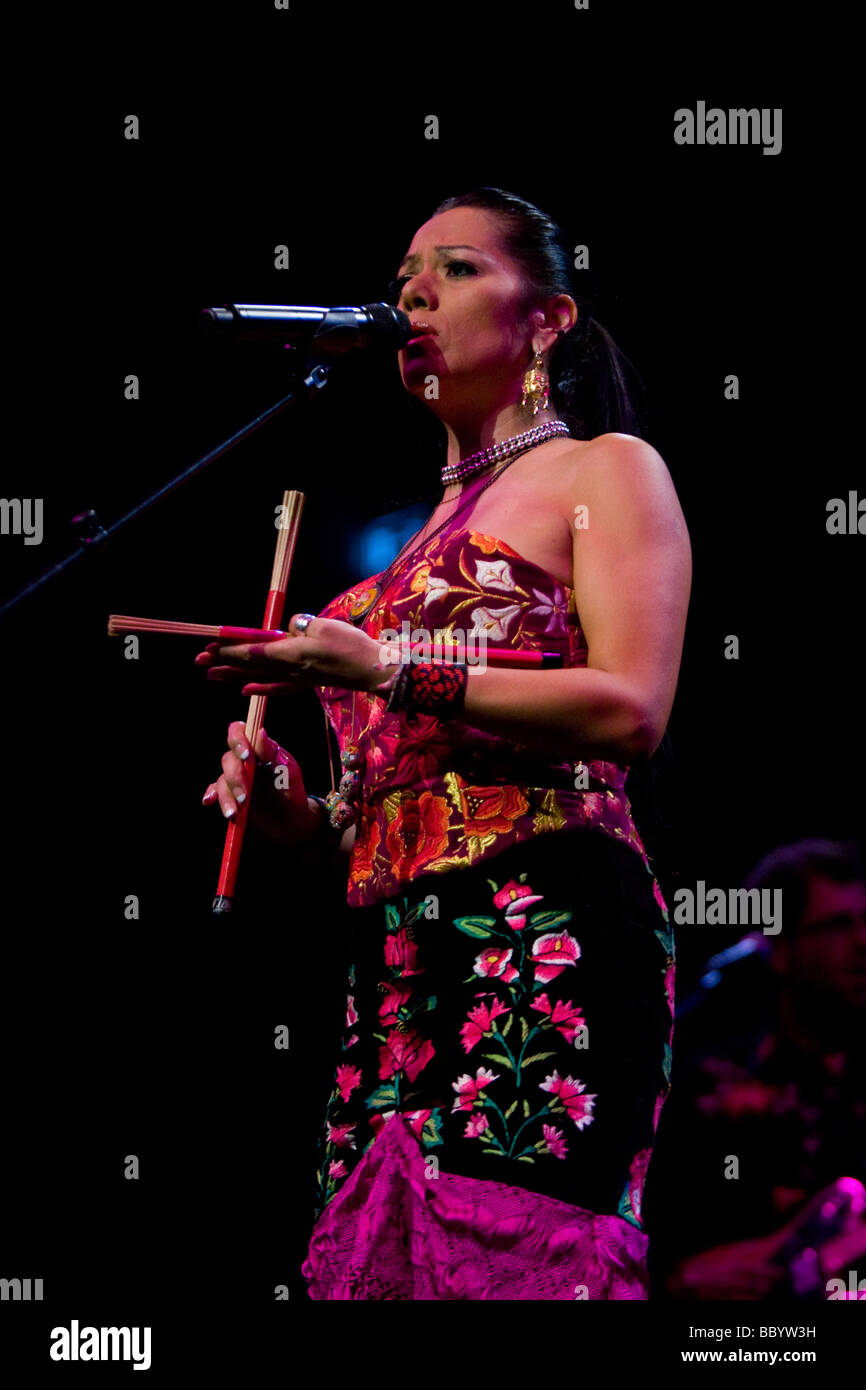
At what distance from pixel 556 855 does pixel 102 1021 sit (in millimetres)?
1239

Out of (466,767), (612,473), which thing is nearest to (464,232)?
→ (612,473)

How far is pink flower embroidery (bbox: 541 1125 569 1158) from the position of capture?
1182mm

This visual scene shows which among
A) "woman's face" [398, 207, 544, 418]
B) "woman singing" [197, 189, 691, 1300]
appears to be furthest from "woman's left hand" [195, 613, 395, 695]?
"woman's face" [398, 207, 544, 418]

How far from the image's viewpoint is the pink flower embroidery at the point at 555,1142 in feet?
3.88

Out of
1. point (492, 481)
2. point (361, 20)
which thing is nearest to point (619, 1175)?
point (492, 481)

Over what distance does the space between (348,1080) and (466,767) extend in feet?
1.21

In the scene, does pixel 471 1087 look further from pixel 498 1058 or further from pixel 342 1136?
pixel 342 1136

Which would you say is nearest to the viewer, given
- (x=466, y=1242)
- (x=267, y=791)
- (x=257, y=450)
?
(x=466, y=1242)

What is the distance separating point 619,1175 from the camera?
3.96ft

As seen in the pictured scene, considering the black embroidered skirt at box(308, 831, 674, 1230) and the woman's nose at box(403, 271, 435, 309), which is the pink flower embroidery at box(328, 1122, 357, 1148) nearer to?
the black embroidered skirt at box(308, 831, 674, 1230)

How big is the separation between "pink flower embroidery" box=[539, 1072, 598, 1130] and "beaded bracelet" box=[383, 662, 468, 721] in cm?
37

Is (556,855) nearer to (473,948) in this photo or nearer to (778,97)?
(473,948)

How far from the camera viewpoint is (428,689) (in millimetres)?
1222

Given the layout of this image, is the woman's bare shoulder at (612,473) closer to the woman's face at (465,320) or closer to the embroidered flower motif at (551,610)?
the embroidered flower motif at (551,610)
